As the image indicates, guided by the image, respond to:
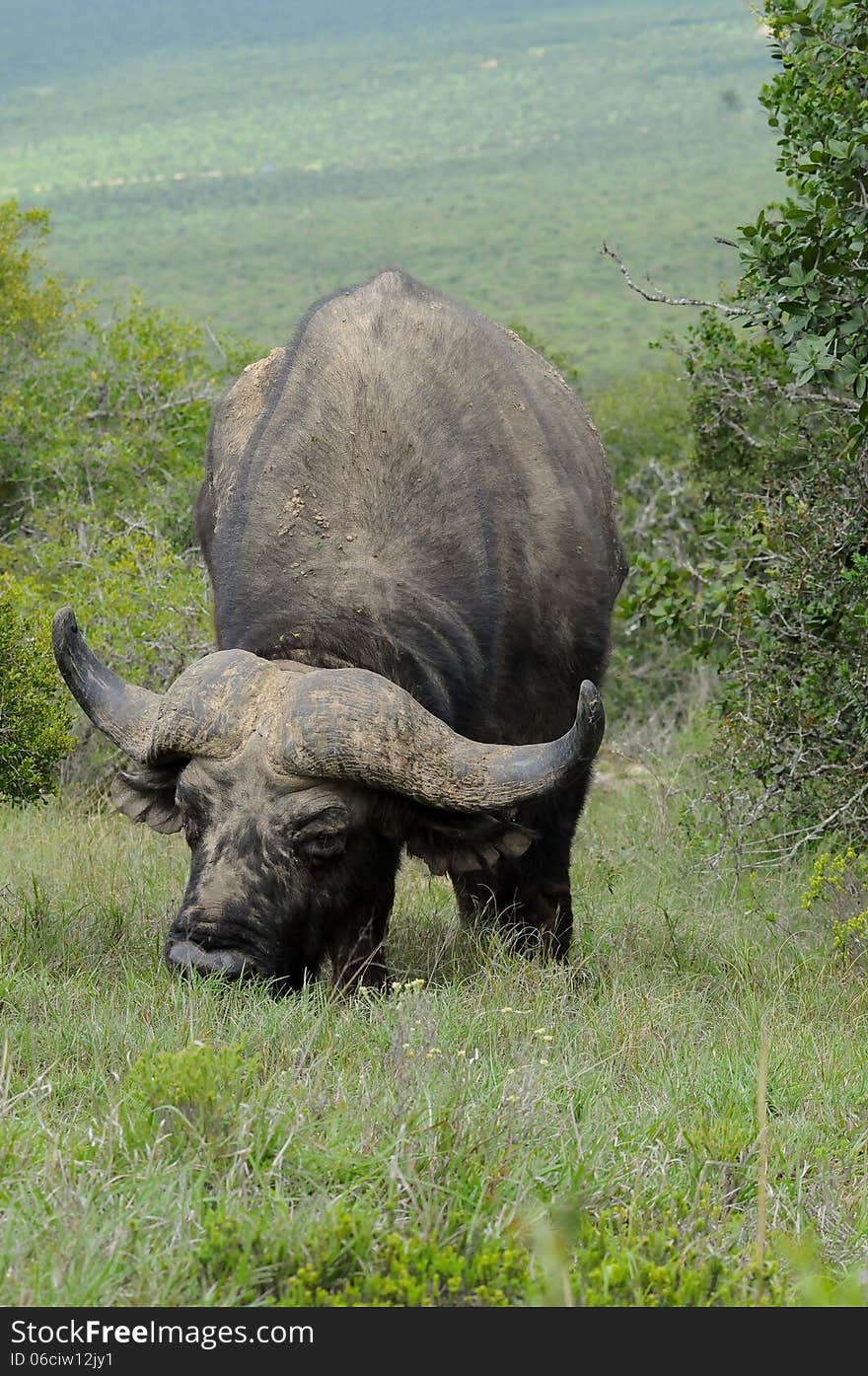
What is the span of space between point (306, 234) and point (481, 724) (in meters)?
63.4

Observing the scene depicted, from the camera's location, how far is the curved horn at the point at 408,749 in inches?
211

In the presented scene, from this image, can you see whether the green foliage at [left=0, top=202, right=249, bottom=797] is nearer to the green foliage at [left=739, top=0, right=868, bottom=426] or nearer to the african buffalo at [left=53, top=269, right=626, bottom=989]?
the african buffalo at [left=53, top=269, right=626, bottom=989]

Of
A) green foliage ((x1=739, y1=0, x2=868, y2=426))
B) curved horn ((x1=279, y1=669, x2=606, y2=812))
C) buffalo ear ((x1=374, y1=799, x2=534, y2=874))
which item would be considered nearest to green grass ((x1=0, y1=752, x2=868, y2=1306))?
buffalo ear ((x1=374, y1=799, x2=534, y2=874))

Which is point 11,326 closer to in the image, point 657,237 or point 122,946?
point 122,946

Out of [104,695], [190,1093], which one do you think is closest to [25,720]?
[104,695]

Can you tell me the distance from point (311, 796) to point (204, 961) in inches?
24.0

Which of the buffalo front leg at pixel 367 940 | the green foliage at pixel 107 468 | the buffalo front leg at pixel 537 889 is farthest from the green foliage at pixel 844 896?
the green foliage at pixel 107 468

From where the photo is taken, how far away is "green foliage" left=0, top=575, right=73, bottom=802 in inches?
276

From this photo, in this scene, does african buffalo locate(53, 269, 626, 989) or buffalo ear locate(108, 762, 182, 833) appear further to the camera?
buffalo ear locate(108, 762, 182, 833)

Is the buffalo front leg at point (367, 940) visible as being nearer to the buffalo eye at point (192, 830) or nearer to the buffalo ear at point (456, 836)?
the buffalo ear at point (456, 836)

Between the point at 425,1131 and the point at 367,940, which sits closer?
the point at 425,1131

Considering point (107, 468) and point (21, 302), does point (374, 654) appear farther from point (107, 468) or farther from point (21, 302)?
point (21, 302)

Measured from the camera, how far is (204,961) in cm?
518

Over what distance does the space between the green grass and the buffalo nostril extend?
0.12m
